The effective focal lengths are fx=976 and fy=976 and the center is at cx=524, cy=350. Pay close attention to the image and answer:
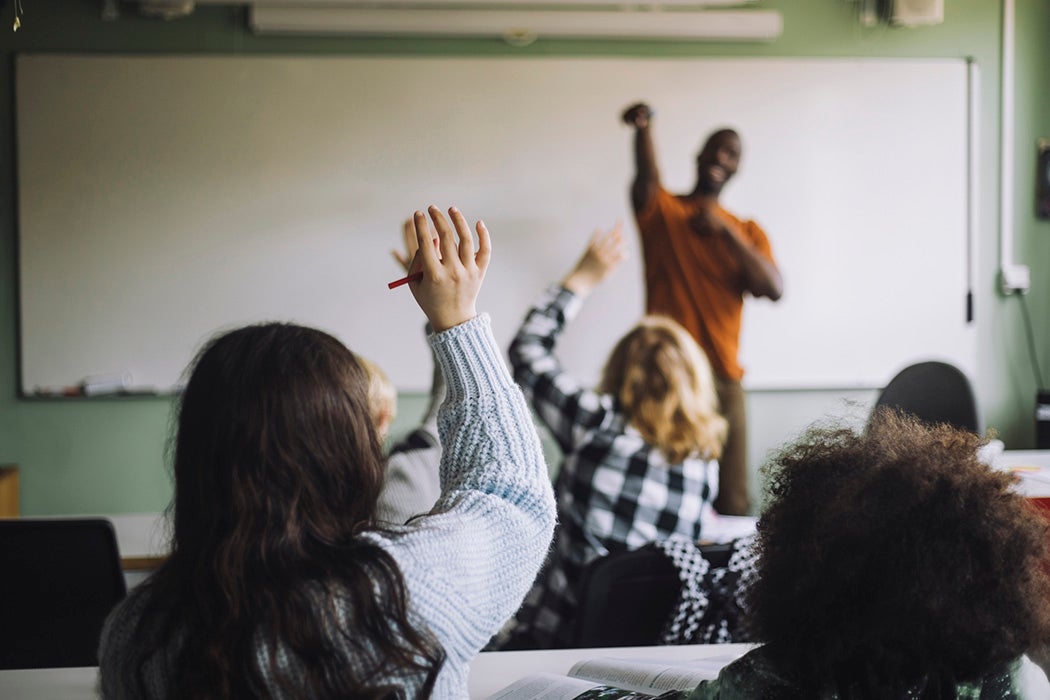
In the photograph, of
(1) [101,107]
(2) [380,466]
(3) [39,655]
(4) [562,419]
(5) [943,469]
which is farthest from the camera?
(1) [101,107]

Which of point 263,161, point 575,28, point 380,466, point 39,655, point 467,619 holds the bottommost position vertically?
point 39,655

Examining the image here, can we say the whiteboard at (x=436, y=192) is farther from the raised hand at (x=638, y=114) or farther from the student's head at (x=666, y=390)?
the student's head at (x=666, y=390)

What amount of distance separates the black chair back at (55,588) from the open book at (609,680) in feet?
2.94

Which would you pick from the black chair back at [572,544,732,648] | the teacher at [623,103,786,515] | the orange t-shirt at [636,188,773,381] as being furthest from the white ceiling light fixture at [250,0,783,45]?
the black chair back at [572,544,732,648]

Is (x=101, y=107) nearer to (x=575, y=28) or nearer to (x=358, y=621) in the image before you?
(x=575, y=28)

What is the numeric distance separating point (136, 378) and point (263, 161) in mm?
953

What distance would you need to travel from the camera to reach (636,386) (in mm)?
2141

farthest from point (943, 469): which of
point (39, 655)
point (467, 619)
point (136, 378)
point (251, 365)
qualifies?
point (136, 378)

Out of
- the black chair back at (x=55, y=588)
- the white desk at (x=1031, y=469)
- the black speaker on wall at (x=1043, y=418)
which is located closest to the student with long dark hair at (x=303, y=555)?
the white desk at (x=1031, y=469)

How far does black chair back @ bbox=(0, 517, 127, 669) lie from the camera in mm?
1646

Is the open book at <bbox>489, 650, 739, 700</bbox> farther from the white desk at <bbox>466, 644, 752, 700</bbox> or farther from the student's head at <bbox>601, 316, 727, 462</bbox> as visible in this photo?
the student's head at <bbox>601, 316, 727, 462</bbox>

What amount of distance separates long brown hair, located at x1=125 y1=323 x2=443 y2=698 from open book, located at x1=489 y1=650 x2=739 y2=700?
0.25 meters

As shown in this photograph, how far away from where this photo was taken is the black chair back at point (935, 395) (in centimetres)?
223

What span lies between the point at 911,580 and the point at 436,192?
321 centimetres
